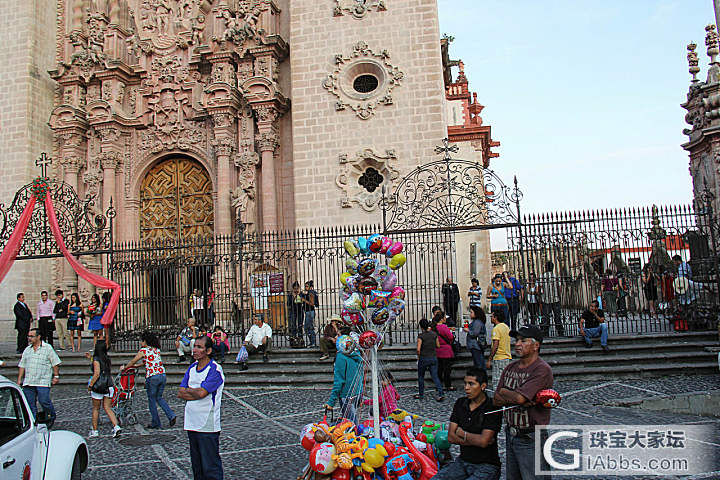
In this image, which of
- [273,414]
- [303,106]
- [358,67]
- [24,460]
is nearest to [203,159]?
[303,106]

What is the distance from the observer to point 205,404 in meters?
5.32

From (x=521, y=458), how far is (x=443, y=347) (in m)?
5.99

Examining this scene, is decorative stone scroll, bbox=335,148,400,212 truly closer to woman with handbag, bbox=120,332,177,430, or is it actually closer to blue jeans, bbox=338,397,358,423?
woman with handbag, bbox=120,332,177,430

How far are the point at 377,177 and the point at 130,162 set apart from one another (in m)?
9.08

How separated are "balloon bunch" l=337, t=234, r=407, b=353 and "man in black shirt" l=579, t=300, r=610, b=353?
6.68 metres

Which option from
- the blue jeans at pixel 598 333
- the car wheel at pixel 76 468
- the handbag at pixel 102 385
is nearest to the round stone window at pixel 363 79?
the blue jeans at pixel 598 333

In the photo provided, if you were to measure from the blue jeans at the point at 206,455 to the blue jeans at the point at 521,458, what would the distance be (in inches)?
98.2

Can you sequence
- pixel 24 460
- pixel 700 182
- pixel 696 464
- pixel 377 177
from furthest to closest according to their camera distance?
1. pixel 377 177
2. pixel 700 182
3. pixel 696 464
4. pixel 24 460

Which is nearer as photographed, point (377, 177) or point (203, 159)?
point (377, 177)

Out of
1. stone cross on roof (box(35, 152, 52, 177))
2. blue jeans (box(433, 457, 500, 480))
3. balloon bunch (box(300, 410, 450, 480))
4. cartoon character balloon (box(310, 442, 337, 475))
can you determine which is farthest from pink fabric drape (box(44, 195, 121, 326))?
blue jeans (box(433, 457, 500, 480))

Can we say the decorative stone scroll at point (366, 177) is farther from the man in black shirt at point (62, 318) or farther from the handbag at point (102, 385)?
the handbag at point (102, 385)

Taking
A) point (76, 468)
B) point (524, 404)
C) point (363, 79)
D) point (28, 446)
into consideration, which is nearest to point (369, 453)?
point (524, 404)

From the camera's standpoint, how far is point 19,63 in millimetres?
20172

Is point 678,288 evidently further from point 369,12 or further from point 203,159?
point 203,159
